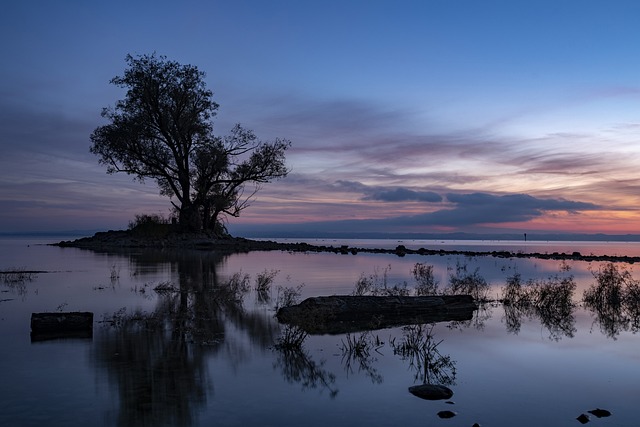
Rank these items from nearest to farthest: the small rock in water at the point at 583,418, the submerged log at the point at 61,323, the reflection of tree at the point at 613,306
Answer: the small rock in water at the point at 583,418 → the submerged log at the point at 61,323 → the reflection of tree at the point at 613,306

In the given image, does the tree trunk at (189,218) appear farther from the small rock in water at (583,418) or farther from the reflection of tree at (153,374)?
the small rock in water at (583,418)

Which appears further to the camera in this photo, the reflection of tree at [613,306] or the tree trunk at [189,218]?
the tree trunk at [189,218]

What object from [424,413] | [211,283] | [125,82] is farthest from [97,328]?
[125,82]

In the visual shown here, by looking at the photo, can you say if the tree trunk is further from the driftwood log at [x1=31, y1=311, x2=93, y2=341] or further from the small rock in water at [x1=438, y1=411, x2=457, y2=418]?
the small rock in water at [x1=438, y1=411, x2=457, y2=418]

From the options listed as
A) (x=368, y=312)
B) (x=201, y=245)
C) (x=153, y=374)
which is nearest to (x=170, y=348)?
(x=153, y=374)

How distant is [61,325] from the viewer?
9828 millimetres

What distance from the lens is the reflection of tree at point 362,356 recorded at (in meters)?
7.50

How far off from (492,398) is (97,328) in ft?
24.0

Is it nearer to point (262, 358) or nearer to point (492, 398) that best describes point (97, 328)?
point (262, 358)

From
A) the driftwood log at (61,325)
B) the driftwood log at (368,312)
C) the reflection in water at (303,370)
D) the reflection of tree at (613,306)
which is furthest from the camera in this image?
the reflection of tree at (613,306)

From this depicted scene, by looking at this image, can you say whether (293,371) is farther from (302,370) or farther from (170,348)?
(170,348)

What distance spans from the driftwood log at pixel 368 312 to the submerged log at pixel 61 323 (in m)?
3.79

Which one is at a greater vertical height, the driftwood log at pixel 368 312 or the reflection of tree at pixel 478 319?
the driftwood log at pixel 368 312

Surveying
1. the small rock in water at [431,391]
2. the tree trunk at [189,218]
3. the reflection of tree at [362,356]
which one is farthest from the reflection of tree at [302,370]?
the tree trunk at [189,218]
